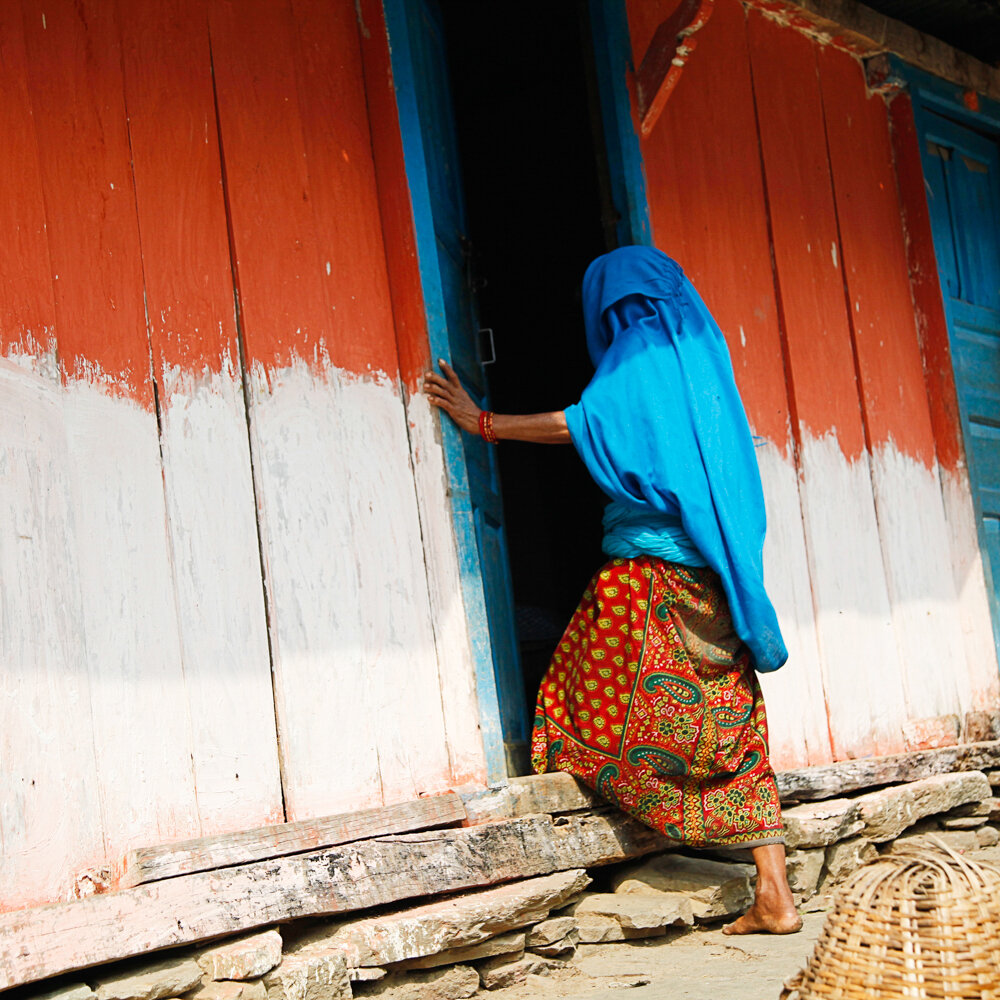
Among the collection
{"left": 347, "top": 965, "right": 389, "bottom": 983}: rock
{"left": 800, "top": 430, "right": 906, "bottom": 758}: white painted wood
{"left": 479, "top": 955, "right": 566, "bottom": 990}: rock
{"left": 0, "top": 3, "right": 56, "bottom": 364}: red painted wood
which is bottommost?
{"left": 479, "top": 955, "right": 566, "bottom": 990}: rock

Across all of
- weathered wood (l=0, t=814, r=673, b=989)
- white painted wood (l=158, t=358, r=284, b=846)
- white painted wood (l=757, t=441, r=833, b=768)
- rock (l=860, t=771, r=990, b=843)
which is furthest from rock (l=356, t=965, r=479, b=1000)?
rock (l=860, t=771, r=990, b=843)

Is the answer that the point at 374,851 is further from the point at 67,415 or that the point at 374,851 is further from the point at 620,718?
the point at 67,415

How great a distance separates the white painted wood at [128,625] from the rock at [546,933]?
0.91 metres

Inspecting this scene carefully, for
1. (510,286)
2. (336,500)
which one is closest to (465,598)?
(336,500)

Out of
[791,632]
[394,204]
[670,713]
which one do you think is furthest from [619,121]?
[670,713]

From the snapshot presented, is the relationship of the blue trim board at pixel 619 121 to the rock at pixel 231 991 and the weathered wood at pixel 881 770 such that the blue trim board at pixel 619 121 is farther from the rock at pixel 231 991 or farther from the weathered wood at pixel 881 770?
the rock at pixel 231 991

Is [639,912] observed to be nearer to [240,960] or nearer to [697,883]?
[697,883]

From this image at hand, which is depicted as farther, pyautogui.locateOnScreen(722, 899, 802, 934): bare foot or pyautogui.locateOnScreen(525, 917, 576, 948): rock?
pyautogui.locateOnScreen(722, 899, 802, 934): bare foot

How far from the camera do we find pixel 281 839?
2.86 m

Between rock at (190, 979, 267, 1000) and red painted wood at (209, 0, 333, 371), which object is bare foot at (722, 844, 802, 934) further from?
red painted wood at (209, 0, 333, 371)

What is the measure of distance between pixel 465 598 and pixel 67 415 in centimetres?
112

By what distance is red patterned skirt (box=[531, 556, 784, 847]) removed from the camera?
10.8ft

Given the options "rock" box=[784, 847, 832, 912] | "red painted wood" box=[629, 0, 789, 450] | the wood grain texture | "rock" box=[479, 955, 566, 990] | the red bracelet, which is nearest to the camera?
"rock" box=[479, 955, 566, 990]

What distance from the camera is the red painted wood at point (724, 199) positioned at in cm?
425
